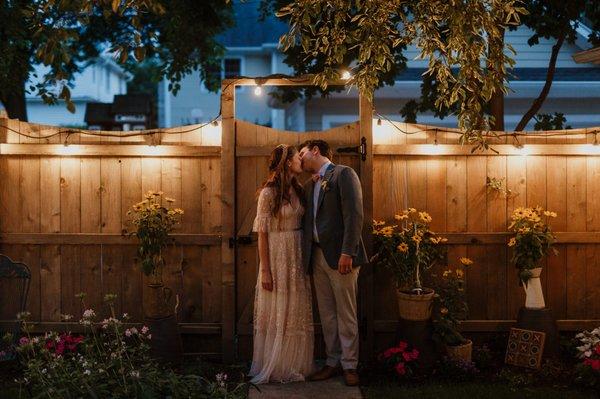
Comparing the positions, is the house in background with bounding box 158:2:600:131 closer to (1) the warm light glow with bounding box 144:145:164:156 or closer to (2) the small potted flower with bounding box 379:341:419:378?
(1) the warm light glow with bounding box 144:145:164:156

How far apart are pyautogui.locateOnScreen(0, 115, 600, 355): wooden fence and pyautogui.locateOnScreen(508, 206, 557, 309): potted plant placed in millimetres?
250

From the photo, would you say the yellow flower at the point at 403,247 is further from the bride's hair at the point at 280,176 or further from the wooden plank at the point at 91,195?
the wooden plank at the point at 91,195

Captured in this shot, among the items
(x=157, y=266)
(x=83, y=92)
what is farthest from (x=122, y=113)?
(x=83, y=92)

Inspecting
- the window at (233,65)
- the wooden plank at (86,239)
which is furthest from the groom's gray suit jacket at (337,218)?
the window at (233,65)

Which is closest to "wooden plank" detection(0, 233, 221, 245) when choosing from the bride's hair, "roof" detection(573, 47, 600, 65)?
the bride's hair

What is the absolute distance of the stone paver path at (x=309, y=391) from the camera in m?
4.82

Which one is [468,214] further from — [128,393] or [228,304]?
[128,393]

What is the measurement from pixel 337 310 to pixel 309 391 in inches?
26.1

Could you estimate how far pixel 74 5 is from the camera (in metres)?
3.13

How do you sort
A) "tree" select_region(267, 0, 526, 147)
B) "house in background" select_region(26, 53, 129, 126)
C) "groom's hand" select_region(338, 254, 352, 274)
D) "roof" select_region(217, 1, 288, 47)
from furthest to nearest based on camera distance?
1. "house in background" select_region(26, 53, 129, 126)
2. "roof" select_region(217, 1, 288, 47)
3. "groom's hand" select_region(338, 254, 352, 274)
4. "tree" select_region(267, 0, 526, 147)

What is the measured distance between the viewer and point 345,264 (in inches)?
195

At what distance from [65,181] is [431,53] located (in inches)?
131

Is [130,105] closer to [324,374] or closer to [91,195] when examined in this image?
[91,195]

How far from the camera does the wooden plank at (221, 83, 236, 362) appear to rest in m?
5.65
